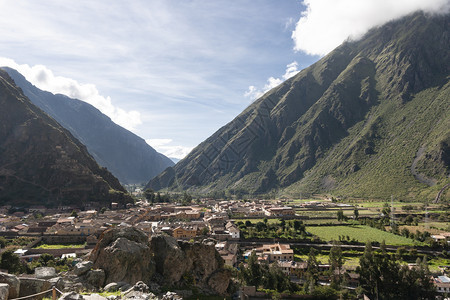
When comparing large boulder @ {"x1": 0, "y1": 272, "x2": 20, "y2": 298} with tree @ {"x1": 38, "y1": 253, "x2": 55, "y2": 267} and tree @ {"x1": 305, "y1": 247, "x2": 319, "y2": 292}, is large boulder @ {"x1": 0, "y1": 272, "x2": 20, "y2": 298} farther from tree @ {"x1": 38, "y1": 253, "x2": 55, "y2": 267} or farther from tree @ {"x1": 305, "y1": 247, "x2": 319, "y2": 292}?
tree @ {"x1": 38, "y1": 253, "x2": 55, "y2": 267}

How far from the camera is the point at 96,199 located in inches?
3880

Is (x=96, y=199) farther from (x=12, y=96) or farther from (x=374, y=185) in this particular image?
(x=374, y=185)

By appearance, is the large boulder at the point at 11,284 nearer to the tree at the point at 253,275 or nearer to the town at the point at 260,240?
the town at the point at 260,240

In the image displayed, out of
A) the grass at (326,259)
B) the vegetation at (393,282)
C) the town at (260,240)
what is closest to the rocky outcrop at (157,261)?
the town at (260,240)

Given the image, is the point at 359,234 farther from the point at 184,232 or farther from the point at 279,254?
the point at 184,232

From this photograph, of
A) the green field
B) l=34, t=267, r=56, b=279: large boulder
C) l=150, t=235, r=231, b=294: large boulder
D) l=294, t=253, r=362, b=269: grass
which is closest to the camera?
l=34, t=267, r=56, b=279: large boulder

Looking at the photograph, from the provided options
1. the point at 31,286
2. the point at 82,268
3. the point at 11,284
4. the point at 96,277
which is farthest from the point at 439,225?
the point at 11,284

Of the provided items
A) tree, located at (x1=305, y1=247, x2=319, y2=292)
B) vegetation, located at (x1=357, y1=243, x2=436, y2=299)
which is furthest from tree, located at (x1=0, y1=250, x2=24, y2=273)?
vegetation, located at (x1=357, y1=243, x2=436, y2=299)

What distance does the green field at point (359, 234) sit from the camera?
59.8 meters

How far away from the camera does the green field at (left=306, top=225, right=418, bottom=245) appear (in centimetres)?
5981

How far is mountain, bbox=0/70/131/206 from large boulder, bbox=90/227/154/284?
3412 inches

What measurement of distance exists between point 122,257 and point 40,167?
99903 mm

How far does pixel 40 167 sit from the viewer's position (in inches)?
3947

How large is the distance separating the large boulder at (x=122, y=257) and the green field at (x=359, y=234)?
163 ft
